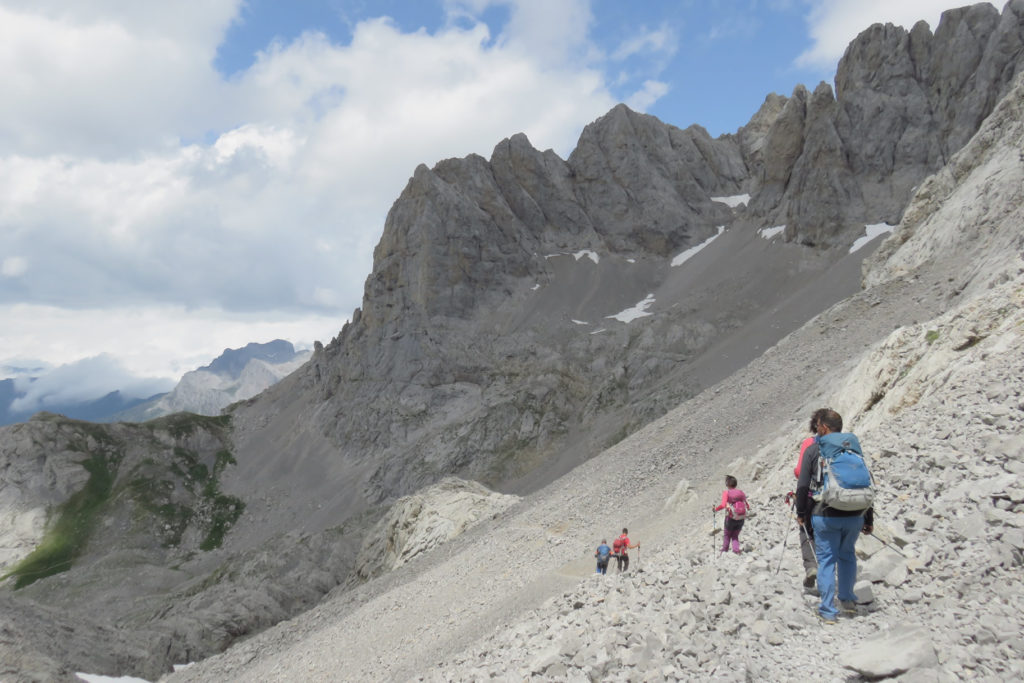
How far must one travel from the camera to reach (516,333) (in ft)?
322

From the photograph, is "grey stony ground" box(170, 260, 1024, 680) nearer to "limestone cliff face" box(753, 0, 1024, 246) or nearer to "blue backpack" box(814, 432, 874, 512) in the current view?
"blue backpack" box(814, 432, 874, 512)

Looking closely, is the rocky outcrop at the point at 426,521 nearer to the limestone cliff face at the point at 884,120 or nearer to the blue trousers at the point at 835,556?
the blue trousers at the point at 835,556

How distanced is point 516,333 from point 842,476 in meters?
90.5

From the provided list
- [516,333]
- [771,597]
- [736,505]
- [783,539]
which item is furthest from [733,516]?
[516,333]

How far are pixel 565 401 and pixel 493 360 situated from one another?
16.9 metres

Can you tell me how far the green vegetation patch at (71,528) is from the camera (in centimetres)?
7531

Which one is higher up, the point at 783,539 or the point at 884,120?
the point at 884,120

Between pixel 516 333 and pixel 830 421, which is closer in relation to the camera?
pixel 830 421

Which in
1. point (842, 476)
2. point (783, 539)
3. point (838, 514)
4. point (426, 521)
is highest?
point (842, 476)

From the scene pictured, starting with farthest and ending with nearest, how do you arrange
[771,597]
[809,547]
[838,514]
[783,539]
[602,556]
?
1. [602,556]
2. [783,539]
3. [809,547]
4. [771,597]
5. [838,514]

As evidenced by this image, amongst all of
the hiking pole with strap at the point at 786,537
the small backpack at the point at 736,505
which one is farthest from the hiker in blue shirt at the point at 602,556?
the hiking pole with strap at the point at 786,537

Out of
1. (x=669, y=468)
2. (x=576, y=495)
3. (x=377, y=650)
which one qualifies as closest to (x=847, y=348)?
(x=669, y=468)

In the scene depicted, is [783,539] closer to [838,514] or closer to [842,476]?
[838,514]

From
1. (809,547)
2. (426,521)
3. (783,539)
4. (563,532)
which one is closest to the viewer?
(809,547)
